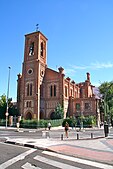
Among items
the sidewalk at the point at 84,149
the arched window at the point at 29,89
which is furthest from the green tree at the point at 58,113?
the sidewalk at the point at 84,149

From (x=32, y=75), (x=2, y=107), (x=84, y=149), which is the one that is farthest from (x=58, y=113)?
(x=84, y=149)

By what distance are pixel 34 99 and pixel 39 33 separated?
→ 19707 mm

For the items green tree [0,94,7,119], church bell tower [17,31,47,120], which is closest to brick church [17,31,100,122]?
church bell tower [17,31,47,120]

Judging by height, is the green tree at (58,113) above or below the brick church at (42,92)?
below

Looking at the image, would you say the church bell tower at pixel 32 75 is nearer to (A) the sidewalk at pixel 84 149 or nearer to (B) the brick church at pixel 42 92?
(B) the brick church at pixel 42 92

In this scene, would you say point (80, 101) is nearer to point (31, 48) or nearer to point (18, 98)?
point (18, 98)

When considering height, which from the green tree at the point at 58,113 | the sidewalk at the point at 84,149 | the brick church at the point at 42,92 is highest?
the brick church at the point at 42,92

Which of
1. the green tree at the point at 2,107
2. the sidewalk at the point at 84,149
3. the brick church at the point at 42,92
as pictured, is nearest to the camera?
the sidewalk at the point at 84,149

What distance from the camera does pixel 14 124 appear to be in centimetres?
4256

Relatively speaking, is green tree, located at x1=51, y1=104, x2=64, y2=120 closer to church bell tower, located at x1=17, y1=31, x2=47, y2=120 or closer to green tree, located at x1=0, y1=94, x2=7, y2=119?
church bell tower, located at x1=17, y1=31, x2=47, y2=120

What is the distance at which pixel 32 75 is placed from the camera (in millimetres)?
52281

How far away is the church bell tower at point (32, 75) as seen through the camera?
163ft

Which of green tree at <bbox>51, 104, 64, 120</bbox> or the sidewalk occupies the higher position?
green tree at <bbox>51, 104, 64, 120</bbox>

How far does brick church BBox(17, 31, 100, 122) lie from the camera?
164 ft
